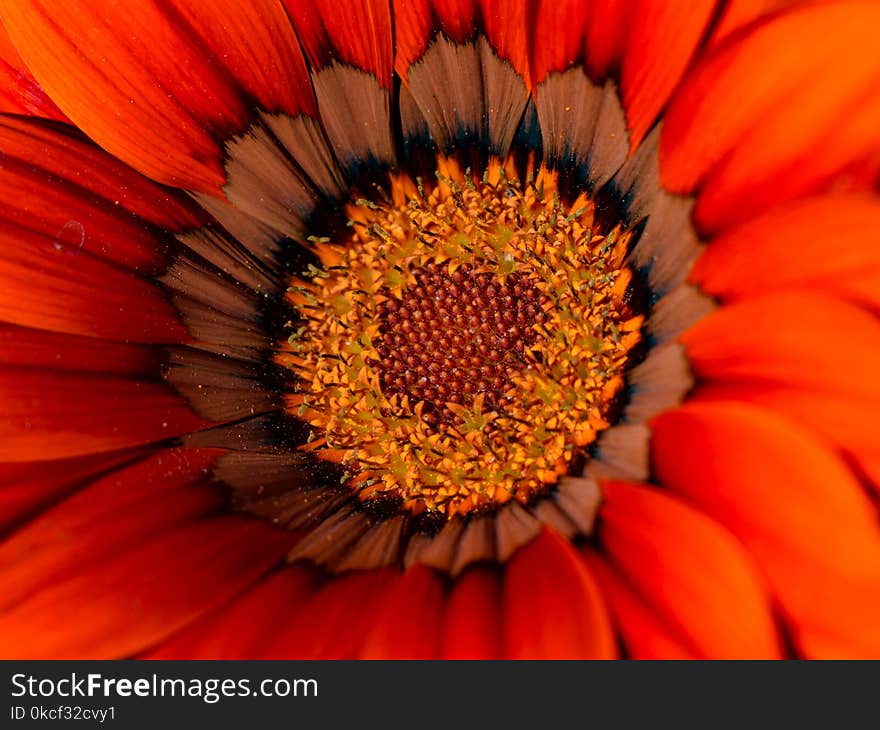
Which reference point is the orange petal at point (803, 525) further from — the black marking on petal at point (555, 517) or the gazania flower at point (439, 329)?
the black marking on petal at point (555, 517)

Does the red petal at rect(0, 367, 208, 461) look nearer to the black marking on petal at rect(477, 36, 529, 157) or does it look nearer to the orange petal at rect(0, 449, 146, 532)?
the orange petal at rect(0, 449, 146, 532)

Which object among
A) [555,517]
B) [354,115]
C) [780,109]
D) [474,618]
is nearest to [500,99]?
[354,115]

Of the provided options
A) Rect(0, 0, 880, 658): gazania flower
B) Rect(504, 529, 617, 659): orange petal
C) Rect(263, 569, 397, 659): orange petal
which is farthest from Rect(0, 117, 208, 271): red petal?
Rect(504, 529, 617, 659): orange petal

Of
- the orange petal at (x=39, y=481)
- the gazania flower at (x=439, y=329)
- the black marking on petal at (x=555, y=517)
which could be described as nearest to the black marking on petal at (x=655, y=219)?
the gazania flower at (x=439, y=329)

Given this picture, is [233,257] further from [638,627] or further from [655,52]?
[638,627]
